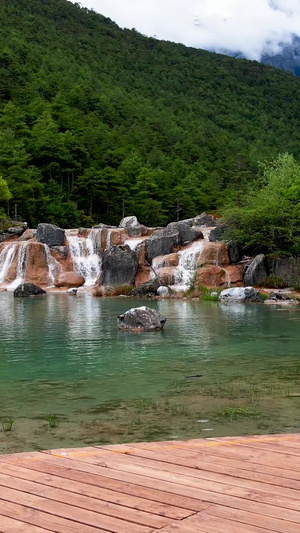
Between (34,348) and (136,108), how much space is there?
343 ft

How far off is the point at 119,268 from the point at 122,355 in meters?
27.8

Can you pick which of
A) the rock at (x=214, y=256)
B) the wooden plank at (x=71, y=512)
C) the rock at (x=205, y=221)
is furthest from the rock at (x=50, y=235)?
the wooden plank at (x=71, y=512)

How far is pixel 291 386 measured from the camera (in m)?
11.3

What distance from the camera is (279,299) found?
3366cm

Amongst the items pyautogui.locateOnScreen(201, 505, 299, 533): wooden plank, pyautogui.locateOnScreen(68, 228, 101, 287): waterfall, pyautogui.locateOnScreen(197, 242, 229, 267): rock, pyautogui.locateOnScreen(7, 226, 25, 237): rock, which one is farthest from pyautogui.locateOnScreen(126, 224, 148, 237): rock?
pyautogui.locateOnScreen(201, 505, 299, 533): wooden plank

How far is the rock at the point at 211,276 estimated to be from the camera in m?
39.8

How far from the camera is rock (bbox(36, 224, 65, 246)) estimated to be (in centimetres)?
4903

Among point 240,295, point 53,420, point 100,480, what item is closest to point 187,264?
point 240,295

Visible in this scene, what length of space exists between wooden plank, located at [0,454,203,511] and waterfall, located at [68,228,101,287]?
1611 inches

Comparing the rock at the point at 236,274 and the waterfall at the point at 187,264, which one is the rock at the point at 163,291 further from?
the rock at the point at 236,274

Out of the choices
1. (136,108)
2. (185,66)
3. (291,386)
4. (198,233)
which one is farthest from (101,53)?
(291,386)

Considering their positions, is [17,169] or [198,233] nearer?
[198,233]

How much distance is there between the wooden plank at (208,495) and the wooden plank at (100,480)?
0.11 feet

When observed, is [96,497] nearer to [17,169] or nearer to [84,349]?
[84,349]
